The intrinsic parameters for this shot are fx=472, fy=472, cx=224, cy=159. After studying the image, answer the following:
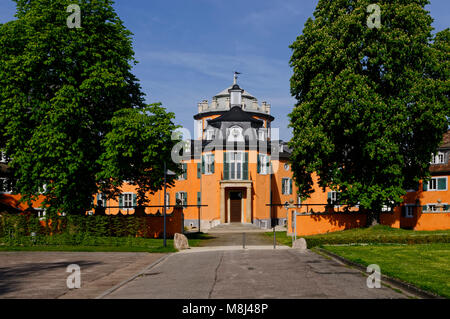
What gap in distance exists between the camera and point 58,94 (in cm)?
2866

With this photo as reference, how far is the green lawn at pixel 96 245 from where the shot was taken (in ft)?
86.1

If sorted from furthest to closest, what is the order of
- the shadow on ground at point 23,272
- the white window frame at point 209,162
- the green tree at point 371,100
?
the white window frame at point 209,162 < the green tree at point 371,100 < the shadow on ground at point 23,272

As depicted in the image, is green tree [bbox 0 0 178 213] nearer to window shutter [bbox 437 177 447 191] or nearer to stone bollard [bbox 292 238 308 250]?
→ stone bollard [bbox 292 238 308 250]

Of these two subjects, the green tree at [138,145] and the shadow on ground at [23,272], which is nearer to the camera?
the shadow on ground at [23,272]

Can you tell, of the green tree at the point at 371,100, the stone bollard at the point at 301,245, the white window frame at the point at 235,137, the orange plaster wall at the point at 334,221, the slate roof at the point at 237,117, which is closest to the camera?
the stone bollard at the point at 301,245

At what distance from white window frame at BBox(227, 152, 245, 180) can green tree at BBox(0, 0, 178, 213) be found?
76.2 feet

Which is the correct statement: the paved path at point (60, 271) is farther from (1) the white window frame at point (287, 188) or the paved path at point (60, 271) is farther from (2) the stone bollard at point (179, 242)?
(1) the white window frame at point (287, 188)

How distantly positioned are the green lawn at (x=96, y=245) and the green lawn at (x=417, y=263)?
11256 mm

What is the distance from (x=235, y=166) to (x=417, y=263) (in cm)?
3638

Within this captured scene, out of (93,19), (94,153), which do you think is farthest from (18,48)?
(94,153)

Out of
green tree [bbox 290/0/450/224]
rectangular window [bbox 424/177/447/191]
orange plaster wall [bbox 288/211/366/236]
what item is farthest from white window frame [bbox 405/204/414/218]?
green tree [bbox 290/0/450/224]

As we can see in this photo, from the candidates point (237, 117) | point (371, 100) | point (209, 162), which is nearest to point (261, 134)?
point (237, 117)

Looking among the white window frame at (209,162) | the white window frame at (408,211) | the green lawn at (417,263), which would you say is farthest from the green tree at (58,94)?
the white window frame at (408,211)

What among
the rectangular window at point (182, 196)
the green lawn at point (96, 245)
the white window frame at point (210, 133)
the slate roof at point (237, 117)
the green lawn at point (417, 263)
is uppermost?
the slate roof at point (237, 117)
